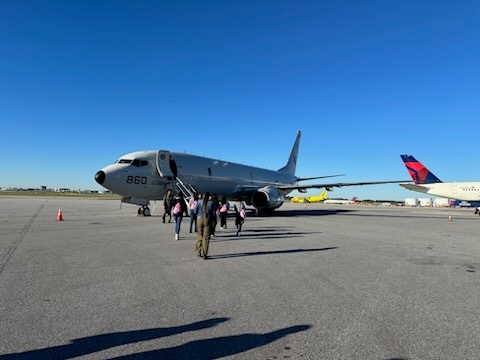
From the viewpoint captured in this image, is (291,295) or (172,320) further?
(291,295)

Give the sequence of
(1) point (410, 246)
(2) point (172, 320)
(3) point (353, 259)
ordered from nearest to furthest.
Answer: (2) point (172, 320)
(3) point (353, 259)
(1) point (410, 246)

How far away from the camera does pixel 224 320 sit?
474 centimetres

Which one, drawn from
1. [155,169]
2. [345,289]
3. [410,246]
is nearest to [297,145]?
[155,169]

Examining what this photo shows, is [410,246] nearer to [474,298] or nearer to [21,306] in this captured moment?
[474,298]

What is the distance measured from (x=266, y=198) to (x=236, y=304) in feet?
66.5

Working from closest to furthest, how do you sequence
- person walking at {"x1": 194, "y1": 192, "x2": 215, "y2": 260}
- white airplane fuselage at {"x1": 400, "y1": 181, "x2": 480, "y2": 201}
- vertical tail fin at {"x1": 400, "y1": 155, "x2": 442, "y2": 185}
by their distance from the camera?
person walking at {"x1": 194, "y1": 192, "x2": 215, "y2": 260}
white airplane fuselage at {"x1": 400, "y1": 181, "x2": 480, "y2": 201}
vertical tail fin at {"x1": 400, "y1": 155, "x2": 442, "y2": 185}

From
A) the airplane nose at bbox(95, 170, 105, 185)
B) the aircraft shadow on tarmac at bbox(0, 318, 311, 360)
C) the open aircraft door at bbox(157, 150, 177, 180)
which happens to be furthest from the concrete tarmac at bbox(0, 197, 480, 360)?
the open aircraft door at bbox(157, 150, 177, 180)

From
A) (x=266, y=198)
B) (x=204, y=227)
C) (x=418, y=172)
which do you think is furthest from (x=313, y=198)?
(x=204, y=227)

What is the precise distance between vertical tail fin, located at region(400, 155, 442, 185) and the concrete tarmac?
129 feet

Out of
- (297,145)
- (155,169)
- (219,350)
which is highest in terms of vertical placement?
(297,145)

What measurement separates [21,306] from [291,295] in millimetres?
3929

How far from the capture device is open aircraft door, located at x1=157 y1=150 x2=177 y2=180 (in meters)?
22.1

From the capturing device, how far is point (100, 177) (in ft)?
66.6

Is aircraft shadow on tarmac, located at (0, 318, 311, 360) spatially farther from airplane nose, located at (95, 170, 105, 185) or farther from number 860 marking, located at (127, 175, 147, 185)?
number 860 marking, located at (127, 175, 147, 185)
